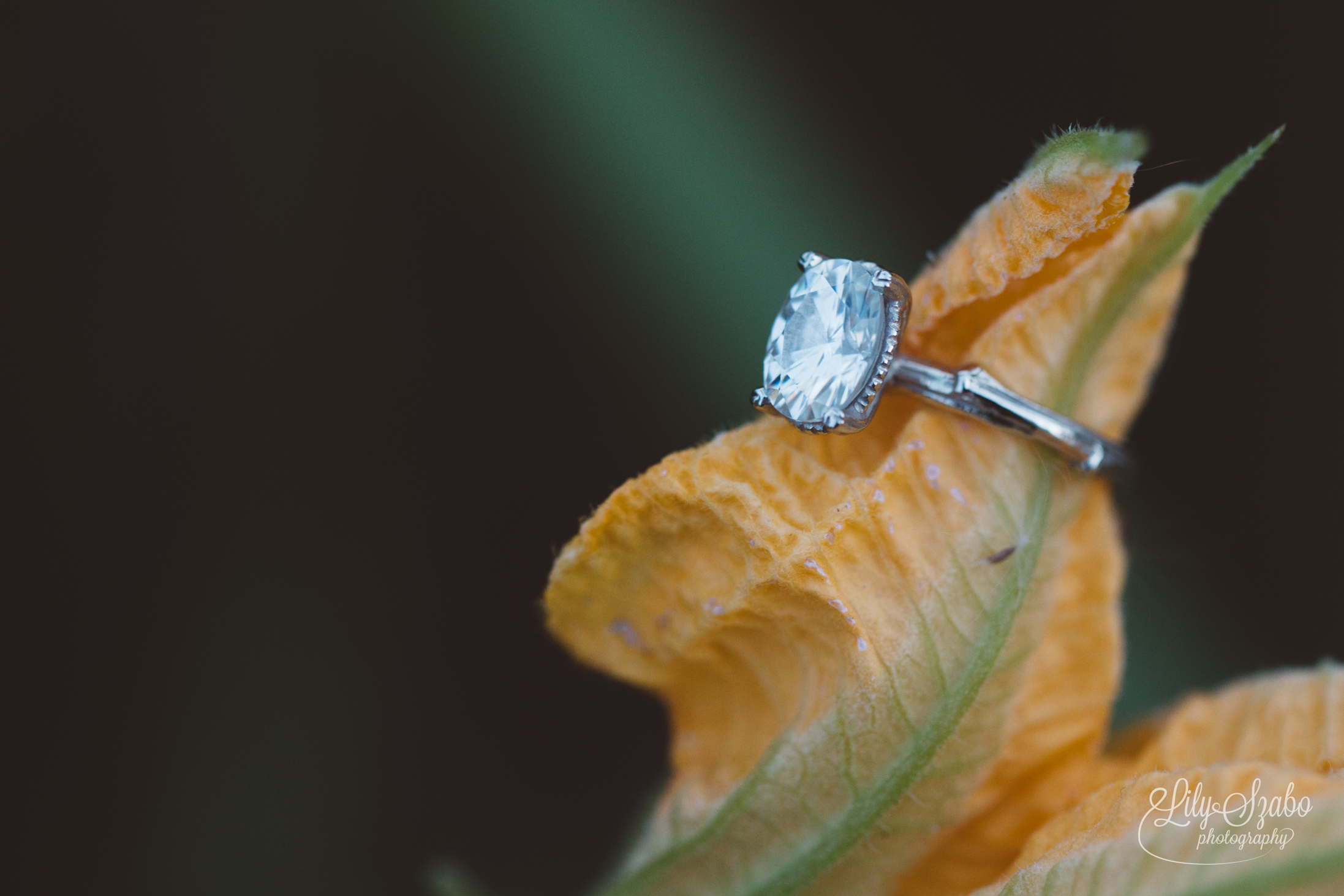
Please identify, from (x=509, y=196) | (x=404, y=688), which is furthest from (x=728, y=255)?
(x=404, y=688)

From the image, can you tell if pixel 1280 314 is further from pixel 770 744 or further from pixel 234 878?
pixel 234 878

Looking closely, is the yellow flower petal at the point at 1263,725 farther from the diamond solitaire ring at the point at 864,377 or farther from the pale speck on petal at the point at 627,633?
the pale speck on petal at the point at 627,633

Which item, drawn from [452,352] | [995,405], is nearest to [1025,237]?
[995,405]

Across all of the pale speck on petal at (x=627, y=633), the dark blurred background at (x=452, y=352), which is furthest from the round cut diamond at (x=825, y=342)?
the dark blurred background at (x=452, y=352)

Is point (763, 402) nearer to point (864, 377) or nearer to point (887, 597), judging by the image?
point (864, 377)

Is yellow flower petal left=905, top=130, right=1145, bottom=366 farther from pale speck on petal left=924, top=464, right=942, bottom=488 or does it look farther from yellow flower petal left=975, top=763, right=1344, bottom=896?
yellow flower petal left=975, top=763, right=1344, bottom=896
